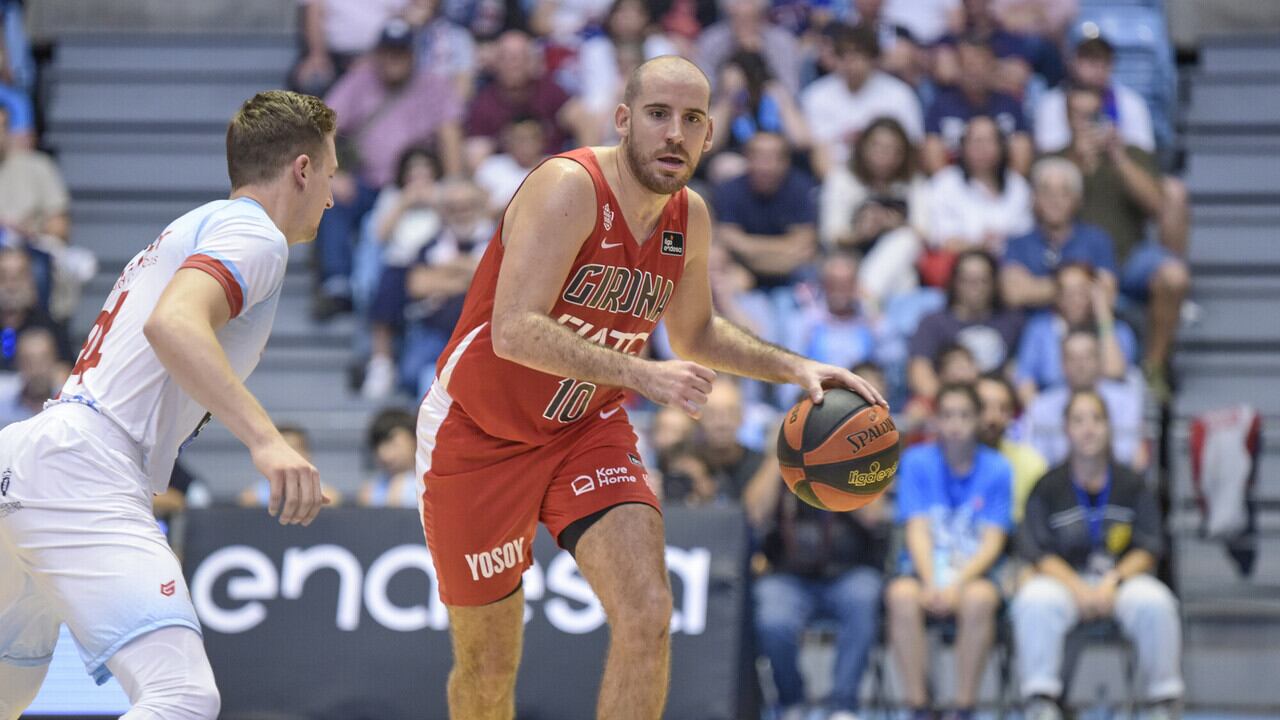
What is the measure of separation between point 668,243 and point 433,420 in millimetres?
1009

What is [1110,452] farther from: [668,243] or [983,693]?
[668,243]

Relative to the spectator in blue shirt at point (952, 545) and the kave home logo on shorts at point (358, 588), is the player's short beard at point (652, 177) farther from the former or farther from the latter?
the spectator in blue shirt at point (952, 545)

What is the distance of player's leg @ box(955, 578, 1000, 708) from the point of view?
8.41m

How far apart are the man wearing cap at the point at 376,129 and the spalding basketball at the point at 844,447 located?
22.7 feet

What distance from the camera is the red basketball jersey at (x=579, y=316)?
5.35 m

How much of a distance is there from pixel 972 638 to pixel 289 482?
5.28 m

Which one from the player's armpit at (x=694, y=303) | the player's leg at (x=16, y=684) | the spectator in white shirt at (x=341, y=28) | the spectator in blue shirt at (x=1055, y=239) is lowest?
the player's leg at (x=16, y=684)

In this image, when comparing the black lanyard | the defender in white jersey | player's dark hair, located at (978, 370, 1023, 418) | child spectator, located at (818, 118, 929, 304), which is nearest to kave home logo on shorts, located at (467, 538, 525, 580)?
the defender in white jersey

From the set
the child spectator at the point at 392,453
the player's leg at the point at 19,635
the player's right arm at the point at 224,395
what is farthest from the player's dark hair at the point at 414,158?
the player's right arm at the point at 224,395

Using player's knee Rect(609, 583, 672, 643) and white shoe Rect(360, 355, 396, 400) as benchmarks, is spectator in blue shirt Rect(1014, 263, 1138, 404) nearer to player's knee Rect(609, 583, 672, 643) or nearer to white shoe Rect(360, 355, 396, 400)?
white shoe Rect(360, 355, 396, 400)

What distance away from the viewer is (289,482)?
3947mm

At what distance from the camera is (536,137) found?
1173cm

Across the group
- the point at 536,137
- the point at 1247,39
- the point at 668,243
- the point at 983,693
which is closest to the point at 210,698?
the point at 668,243

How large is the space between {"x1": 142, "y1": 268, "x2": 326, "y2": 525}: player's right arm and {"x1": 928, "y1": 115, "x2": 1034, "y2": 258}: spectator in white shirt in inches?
298
